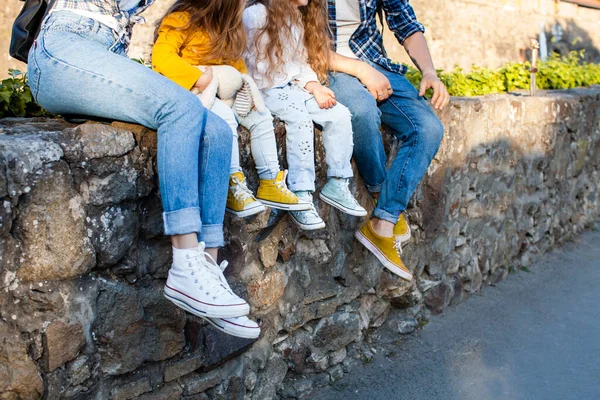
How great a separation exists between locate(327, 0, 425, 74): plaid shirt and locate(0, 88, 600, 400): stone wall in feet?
1.42

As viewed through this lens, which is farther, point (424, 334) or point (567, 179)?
point (567, 179)

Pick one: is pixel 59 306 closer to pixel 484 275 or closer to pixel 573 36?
pixel 484 275

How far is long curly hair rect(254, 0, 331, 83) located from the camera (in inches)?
104

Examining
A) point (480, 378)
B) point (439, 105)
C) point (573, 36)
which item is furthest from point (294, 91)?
point (573, 36)

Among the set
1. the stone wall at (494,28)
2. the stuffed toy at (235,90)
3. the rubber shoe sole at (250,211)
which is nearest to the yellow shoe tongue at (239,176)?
the rubber shoe sole at (250,211)

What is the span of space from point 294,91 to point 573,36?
10.6 meters

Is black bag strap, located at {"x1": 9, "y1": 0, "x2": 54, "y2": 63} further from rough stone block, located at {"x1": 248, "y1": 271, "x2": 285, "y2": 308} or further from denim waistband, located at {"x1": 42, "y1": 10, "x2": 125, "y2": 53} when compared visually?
rough stone block, located at {"x1": 248, "y1": 271, "x2": 285, "y2": 308}

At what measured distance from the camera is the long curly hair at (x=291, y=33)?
263 cm

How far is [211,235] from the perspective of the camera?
6.80ft

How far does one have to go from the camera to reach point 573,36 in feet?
38.9

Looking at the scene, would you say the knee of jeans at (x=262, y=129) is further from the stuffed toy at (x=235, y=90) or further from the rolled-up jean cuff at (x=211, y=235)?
the rolled-up jean cuff at (x=211, y=235)

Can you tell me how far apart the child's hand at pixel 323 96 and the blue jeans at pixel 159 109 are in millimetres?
653

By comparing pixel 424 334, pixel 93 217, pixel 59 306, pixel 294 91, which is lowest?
pixel 424 334

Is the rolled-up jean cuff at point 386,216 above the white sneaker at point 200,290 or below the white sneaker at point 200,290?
below
